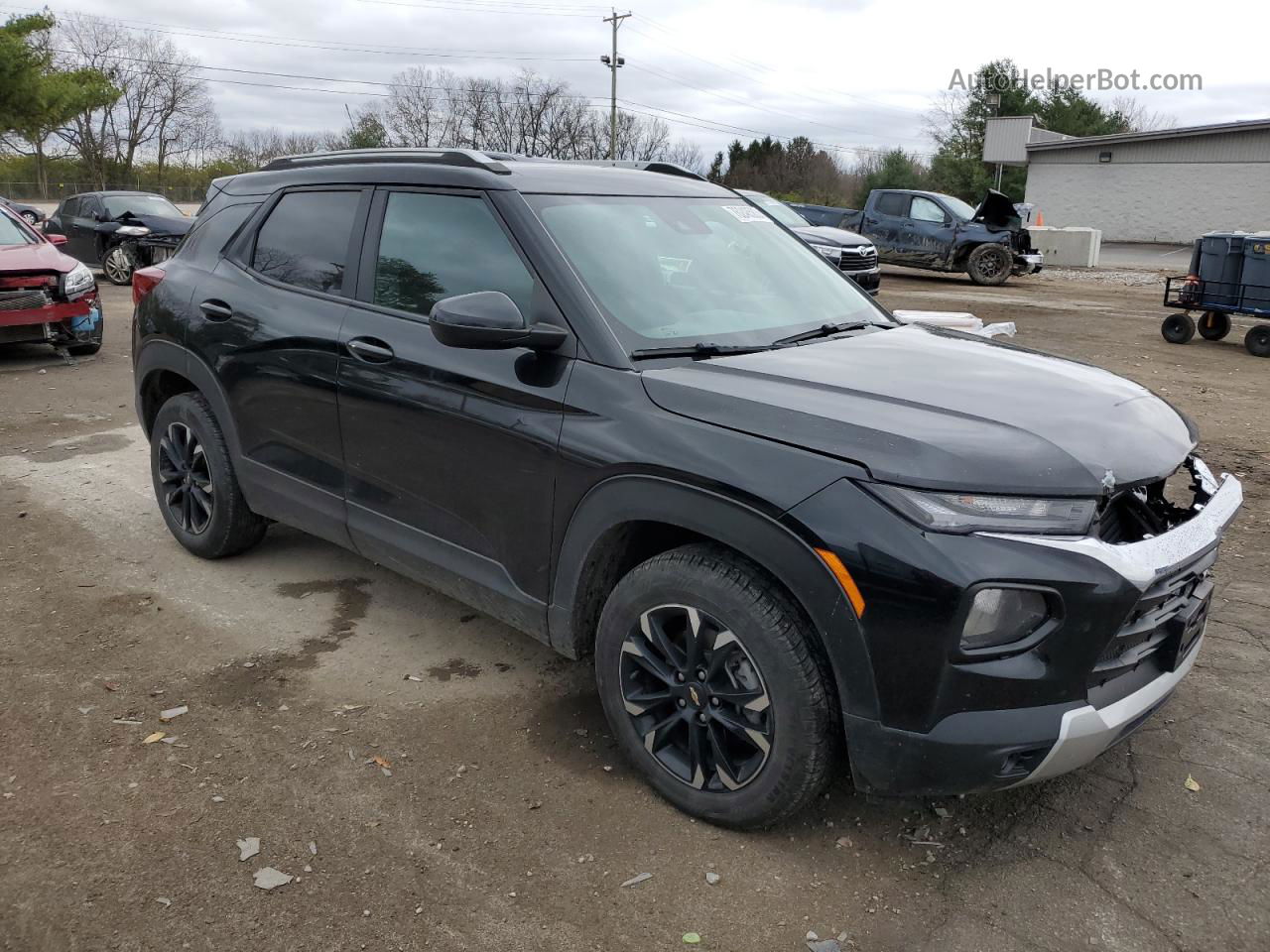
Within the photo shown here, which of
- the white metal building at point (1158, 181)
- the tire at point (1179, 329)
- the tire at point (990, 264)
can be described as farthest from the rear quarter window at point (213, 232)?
the white metal building at point (1158, 181)

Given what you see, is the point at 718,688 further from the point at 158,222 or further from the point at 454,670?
the point at 158,222

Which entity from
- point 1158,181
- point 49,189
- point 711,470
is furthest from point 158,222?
point 49,189

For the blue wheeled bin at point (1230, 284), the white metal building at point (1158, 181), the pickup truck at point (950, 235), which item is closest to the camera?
the blue wheeled bin at point (1230, 284)

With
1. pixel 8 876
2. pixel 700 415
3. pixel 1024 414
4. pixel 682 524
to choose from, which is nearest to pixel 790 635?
pixel 682 524

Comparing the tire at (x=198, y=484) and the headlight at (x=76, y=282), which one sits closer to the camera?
the tire at (x=198, y=484)

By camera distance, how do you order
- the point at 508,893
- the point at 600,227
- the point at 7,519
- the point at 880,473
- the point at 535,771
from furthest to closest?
the point at 7,519
the point at 600,227
the point at 535,771
the point at 508,893
the point at 880,473

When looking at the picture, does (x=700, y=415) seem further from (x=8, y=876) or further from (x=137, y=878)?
(x=8, y=876)

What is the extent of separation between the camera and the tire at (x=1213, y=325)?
43.6ft

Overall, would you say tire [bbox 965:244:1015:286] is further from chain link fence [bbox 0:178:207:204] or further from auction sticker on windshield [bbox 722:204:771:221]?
chain link fence [bbox 0:178:207:204]

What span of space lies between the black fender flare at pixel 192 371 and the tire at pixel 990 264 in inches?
765

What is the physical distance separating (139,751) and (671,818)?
1746 millimetres

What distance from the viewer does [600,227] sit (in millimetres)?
3396

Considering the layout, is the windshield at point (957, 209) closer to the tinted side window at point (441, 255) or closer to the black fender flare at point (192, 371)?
the black fender flare at point (192, 371)

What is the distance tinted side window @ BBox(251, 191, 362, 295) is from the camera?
388 centimetres
